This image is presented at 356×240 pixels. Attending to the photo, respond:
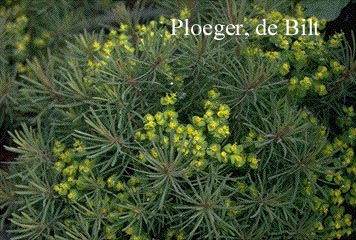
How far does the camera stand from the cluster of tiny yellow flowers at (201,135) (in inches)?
83.1

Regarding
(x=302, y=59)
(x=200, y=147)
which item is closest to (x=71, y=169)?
(x=200, y=147)

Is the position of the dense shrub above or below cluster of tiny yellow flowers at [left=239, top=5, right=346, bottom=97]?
below

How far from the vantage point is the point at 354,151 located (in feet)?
8.02

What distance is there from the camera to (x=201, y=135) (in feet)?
7.00

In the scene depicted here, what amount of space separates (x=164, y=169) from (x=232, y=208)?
265 mm

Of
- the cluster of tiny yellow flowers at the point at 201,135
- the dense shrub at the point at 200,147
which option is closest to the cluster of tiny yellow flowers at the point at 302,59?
the dense shrub at the point at 200,147

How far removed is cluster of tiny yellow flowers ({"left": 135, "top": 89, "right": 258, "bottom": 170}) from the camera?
2.11m

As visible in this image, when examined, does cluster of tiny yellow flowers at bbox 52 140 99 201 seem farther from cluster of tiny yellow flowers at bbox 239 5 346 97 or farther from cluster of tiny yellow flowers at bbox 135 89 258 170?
cluster of tiny yellow flowers at bbox 239 5 346 97

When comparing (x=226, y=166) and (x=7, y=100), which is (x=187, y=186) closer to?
(x=226, y=166)

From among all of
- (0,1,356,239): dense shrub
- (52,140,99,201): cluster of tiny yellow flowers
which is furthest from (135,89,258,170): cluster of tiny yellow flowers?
(52,140,99,201): cluster of tiny yellow flowers

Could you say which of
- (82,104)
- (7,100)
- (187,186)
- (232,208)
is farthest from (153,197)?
(7,100)

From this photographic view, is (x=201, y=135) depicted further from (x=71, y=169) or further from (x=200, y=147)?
(x=71, y=169)

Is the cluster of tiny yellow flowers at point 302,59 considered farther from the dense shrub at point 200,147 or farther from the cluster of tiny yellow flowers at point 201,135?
the cluster of tiny yellow flowers at point 201,135

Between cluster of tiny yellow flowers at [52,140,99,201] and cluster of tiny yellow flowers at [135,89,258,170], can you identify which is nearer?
cluster of tiny yellow flowers at [135,89,258,170]
